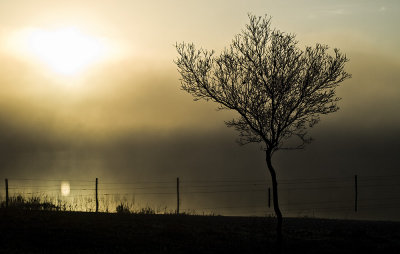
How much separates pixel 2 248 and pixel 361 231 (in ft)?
45.4

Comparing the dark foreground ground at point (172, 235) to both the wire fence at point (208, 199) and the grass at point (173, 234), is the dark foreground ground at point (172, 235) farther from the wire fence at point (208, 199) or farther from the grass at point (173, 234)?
the wire fence at point (208, 199)

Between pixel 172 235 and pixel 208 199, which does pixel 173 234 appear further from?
pixel 208 199

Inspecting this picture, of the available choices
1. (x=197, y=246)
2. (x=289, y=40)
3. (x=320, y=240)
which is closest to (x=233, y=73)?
(x=289, y=40)

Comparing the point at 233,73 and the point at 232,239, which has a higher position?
the point at 233,73

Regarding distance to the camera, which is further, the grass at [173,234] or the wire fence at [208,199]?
the wire fence at [208,199]

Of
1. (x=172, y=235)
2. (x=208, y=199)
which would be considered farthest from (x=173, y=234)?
(x=208, y=199)

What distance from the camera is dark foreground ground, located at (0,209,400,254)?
17.3 m

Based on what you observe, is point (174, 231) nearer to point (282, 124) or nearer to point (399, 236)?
point (282, 124)

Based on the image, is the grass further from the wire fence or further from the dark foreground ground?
the wire fence

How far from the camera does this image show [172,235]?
63.1 feet

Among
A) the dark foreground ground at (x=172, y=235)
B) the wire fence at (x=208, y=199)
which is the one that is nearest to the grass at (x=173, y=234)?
the dark foreground ground at (x=172, y=235)

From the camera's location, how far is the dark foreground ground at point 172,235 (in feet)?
56.9

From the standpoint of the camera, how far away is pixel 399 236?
20.5 m

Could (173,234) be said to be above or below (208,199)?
above
